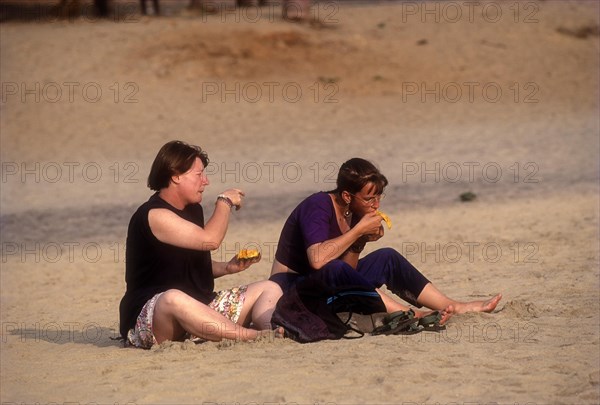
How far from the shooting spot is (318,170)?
1695cm

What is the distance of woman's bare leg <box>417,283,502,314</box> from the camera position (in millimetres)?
7462

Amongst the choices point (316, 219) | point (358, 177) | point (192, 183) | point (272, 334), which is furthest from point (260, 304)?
point (358, 177)

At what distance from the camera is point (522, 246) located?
11.1 meters

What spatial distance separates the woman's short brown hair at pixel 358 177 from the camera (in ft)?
23.3

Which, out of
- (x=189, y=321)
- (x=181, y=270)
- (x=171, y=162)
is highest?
(x=171, y=162)

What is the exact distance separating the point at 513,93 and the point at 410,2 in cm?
535

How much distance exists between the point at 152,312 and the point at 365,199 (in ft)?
4.74

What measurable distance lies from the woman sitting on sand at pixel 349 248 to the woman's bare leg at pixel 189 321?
503 mm

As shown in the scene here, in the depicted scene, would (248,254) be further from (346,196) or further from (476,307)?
(476,307)

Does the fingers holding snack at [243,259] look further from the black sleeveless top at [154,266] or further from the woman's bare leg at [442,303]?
the woman's bare leg at [442,303]

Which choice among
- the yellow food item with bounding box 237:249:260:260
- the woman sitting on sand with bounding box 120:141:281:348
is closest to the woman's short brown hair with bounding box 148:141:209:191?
the woman sitting on sand with bounding box 120:141:281:348

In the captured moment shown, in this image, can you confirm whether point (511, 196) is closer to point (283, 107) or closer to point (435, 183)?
point (435, 183)

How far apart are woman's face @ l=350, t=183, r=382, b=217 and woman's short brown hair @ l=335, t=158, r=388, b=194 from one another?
0.02 metres

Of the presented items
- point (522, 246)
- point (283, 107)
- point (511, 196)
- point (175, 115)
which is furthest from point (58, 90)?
point (522, 246)
